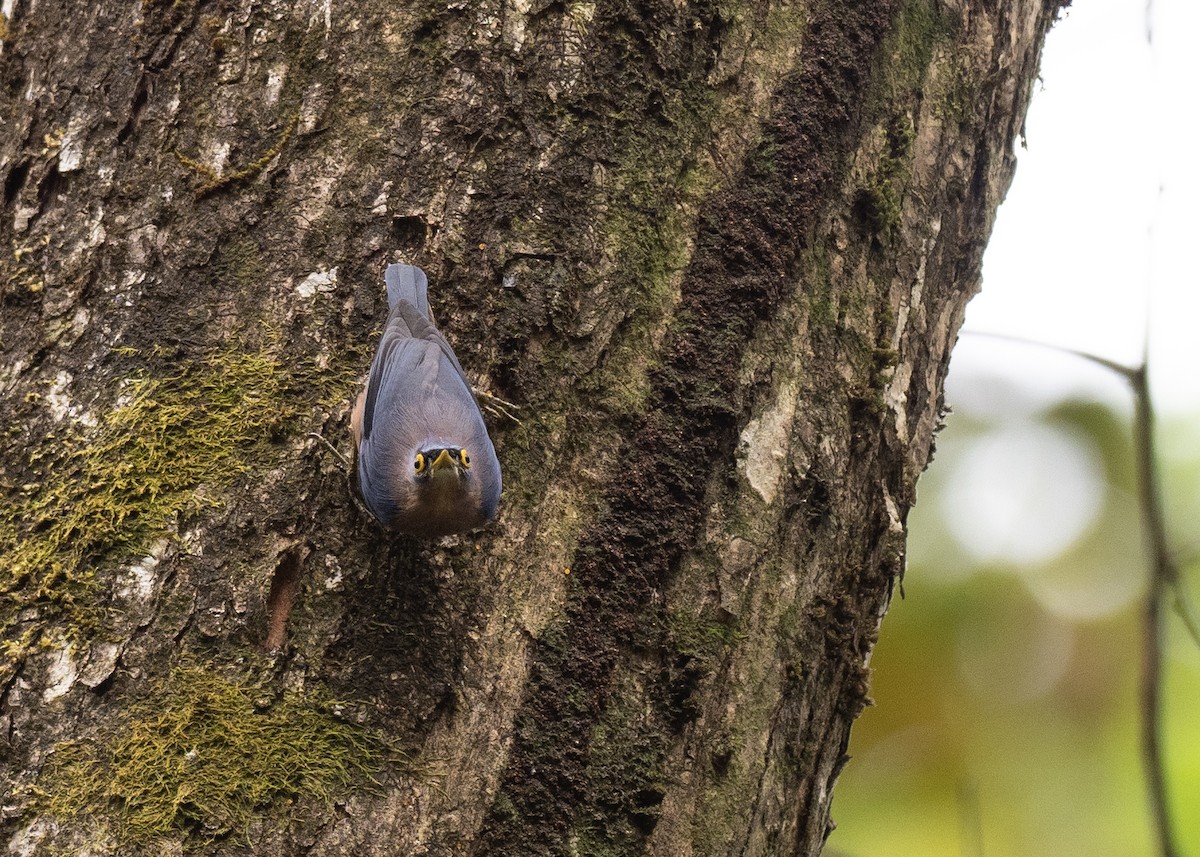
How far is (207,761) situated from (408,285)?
1059 mm

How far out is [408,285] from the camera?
2.22m

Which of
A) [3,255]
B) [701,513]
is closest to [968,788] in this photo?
[701,513]

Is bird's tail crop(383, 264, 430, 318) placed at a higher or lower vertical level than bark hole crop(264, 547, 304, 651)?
higher

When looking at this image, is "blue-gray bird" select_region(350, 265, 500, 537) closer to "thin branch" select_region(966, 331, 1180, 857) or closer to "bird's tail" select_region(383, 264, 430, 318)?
"bird's tail" select_region(383, 264, 430, 318)

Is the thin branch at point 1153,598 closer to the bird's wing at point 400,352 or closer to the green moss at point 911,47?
the green moss at point 911,47

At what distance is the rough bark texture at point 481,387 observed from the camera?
74.5 inches

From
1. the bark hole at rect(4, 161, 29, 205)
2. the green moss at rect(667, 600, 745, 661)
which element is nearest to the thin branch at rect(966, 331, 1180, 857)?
the green moss at rect(667, 600, 745, 661)

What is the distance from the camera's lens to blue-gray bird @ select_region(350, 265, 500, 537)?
221cm

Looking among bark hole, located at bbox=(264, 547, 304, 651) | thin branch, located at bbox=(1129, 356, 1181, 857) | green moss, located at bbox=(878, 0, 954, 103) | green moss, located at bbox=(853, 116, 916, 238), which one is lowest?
bark hole, located at bbox=(264, 547, 304, 651)

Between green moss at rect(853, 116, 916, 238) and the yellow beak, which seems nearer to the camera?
green moss at rect(853, 116, 916, 238)

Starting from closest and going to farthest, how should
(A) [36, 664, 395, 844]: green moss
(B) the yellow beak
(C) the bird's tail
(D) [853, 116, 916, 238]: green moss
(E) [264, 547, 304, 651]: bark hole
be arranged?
(A) [36, 664, 395, 844]: green moss → (E) [264, 547, 304, 651]: bark hole → (C) the bird's tail → (D) [853, 116, 916, 238]: green moss → (B) the yellow beak

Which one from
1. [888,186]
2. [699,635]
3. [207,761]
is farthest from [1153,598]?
[207,761]

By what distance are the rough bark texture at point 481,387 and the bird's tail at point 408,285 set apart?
0.04 meters

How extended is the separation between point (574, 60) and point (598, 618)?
4.11 feet
